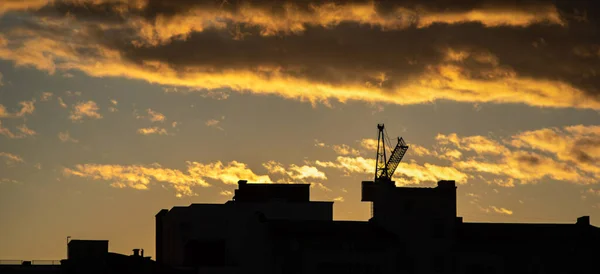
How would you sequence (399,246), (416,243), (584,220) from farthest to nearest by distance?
1. (584,220)
2. (416,243)
3. (399,246)

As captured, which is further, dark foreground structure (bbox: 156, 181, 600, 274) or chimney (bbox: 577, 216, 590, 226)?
chimney (bbox: 577, 216, 590, 226)

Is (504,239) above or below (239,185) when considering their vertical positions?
below

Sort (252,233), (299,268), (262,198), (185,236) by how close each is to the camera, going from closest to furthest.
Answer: (299,268) → (252,233) → (185,236) → (262,198)

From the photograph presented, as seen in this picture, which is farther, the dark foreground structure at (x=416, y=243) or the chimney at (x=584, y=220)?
the chimney at (x=584, y=220)

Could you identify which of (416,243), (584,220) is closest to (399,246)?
(416,243)

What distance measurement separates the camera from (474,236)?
146250mm

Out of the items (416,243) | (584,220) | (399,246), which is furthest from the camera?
(584,220)

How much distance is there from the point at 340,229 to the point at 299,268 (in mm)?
6825

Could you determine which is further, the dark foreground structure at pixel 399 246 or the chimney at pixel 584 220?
the chimney at pixel 584 220

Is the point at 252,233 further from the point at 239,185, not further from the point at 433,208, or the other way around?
the point at 239,185

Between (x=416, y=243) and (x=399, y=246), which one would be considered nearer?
(x=399, y=246)

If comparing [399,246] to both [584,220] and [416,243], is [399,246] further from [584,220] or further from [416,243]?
[584,220]

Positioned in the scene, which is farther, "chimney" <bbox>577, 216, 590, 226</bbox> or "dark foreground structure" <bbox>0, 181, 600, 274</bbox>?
"chimney" <bbox>577, 216, 590, 226</bbox>

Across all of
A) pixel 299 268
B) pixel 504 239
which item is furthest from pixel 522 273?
pixel 299 268
